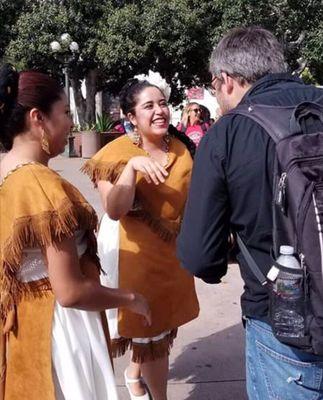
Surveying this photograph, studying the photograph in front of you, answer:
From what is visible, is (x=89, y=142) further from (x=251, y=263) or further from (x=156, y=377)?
(x=251, y=263)

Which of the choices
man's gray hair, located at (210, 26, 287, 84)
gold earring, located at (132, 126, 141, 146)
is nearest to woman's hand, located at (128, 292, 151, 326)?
man's gray hair, located at (210, 26, 287, 84)

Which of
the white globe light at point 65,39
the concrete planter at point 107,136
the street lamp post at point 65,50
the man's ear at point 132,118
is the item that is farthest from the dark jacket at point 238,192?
the white globe light at point 65,39

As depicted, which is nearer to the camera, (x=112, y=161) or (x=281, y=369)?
(x=281, y=369)

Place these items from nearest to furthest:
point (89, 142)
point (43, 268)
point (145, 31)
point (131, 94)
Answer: point (43, 268)
point (131, 94)
point (89, 142)
point (145, 31)

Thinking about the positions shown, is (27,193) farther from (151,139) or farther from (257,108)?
(151,139)

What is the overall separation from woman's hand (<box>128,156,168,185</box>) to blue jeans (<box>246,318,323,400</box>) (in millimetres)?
758

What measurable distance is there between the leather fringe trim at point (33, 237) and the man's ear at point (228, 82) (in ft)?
1.95

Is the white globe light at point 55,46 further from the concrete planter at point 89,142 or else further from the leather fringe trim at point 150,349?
the leather fringe trim at point 150,349

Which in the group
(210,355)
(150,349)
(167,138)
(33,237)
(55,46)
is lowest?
(210,355)

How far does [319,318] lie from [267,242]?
0.89 ft

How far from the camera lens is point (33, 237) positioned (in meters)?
1.81

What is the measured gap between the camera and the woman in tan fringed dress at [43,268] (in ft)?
5.96

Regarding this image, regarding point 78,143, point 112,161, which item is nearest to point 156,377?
point 112,161

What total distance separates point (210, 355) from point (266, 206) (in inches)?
97.0
